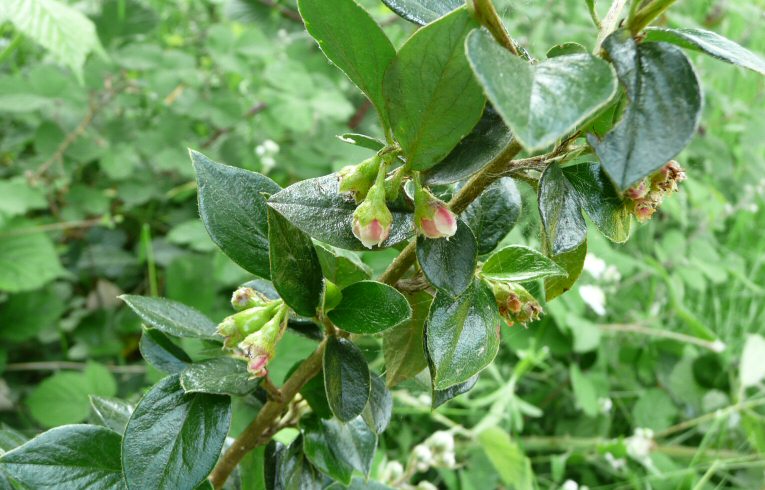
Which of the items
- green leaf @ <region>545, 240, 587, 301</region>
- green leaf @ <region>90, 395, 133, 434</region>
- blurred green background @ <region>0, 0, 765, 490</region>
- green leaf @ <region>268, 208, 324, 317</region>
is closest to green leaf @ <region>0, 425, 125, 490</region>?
green leaf @ <region>90, 395, 133, 434</region>

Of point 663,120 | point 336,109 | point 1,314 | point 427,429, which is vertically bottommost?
point 427,429

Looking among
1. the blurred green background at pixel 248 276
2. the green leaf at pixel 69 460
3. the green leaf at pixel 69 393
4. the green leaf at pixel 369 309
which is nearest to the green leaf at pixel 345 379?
the green leaf at pixel 369 309

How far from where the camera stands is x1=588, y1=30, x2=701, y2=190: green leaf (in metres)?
0.24

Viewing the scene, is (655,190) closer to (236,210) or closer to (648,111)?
(648,111)

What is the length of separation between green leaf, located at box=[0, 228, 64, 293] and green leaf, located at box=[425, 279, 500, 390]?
899mm

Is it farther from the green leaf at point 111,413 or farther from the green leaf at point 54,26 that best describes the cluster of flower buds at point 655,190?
the green leaf at point 54,26

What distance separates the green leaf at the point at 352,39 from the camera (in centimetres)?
28

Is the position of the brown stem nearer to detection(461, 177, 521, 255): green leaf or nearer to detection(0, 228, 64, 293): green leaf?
detection(461, 177, 521, 255): green leaf

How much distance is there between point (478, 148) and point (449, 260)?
5 cm

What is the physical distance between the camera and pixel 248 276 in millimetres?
1071

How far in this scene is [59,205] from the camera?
1297mm

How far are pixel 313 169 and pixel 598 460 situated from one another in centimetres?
69

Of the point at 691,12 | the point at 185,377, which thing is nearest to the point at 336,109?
the point at 185,377

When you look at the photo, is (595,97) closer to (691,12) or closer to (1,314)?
(1,314)
